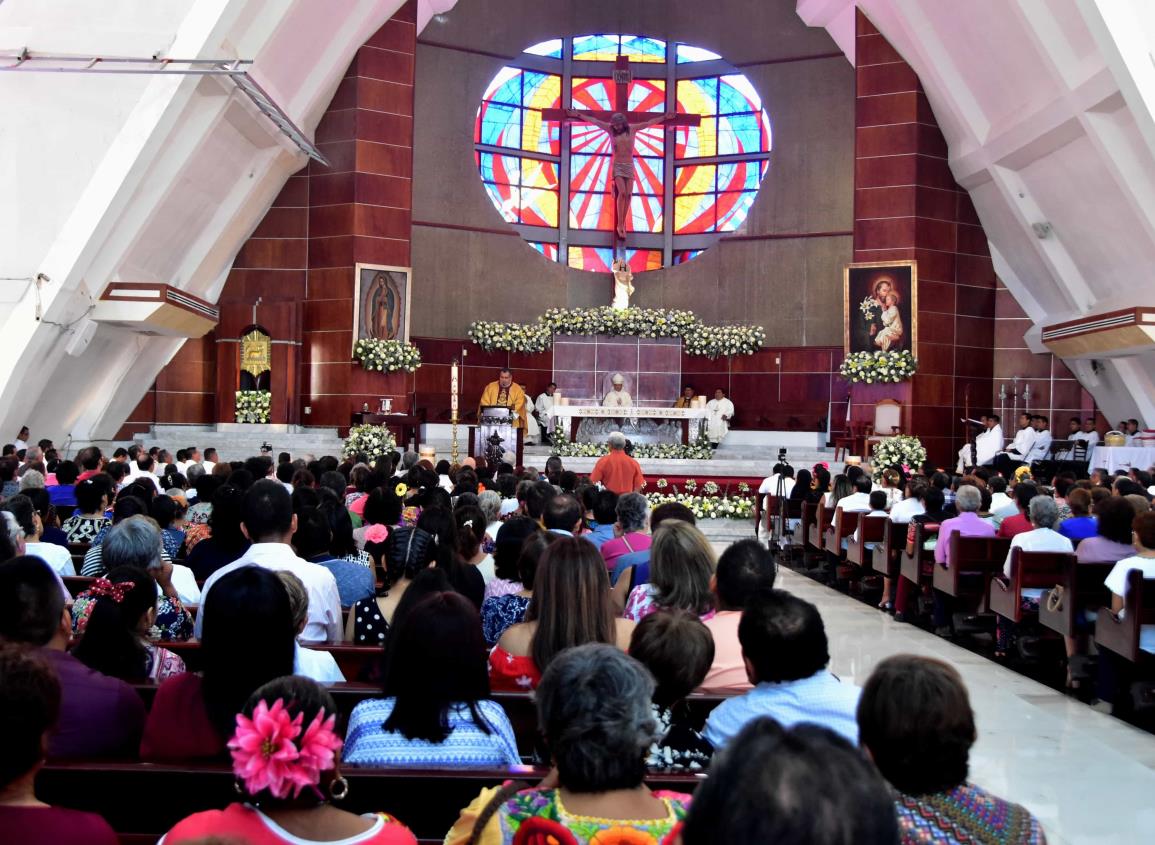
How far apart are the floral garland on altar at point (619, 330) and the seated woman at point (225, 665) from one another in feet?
52.7

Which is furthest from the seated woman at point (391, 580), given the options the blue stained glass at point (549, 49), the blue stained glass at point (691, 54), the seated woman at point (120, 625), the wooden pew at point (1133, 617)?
the blue stained glass at point (691, 54)

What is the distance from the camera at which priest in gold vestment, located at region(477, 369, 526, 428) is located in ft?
59.0

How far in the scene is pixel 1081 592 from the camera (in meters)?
6.45

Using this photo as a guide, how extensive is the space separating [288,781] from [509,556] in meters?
2.87

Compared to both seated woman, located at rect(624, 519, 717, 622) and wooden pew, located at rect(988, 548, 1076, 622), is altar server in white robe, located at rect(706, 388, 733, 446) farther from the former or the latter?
seated woman, located at rect(624, 519, 717, 622)

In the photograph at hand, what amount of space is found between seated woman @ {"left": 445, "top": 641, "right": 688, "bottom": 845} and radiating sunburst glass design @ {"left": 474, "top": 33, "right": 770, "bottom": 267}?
18938mm

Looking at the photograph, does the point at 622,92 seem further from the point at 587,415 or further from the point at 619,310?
the point at 587,415

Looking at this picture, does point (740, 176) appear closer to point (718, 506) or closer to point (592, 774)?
point (718, 506)

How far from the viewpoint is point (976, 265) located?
1884 cm

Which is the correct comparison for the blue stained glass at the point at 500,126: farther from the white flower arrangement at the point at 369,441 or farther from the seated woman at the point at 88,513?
the seated woman at the point at 88,513

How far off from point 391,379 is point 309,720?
631 inches

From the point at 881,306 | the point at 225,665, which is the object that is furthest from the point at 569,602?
the point at 881,306

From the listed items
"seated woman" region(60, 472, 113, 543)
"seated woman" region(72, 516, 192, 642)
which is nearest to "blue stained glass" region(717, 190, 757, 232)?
"seated woman" region(60, 472, 113, 543)

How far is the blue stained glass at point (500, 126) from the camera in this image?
20.3m
